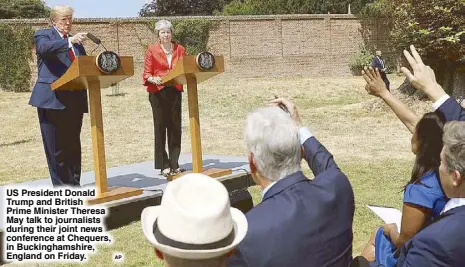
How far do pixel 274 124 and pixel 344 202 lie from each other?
0.45m

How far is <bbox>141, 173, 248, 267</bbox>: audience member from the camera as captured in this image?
1637mm

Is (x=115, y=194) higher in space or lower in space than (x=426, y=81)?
lower

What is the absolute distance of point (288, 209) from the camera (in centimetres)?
242

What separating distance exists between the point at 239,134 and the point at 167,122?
7.26 m

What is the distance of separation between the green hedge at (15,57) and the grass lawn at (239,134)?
911mm

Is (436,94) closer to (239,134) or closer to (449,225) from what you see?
(449,225)

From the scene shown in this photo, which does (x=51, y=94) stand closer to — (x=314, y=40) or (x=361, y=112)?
(x=361, y=112)

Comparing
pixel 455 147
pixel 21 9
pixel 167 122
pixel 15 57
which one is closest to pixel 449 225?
pixel 455 147

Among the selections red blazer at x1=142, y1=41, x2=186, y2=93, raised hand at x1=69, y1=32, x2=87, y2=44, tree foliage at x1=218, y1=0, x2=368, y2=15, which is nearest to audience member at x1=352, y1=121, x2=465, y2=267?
raised hand at x1=69, y1=32, x2=87, y2=44

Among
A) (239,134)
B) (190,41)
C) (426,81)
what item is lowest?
(239,134)

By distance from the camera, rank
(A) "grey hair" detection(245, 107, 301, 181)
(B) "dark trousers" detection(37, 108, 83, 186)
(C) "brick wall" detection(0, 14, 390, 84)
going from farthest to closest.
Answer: (C) "brick wall" detection(0, 14, 390, 84) < (B) "dark trousers" detection(37, 108, 83, 186) < (A) "grey hair" detection(245, 107, 301, 181)

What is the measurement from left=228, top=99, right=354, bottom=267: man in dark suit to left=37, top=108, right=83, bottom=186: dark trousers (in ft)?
12.0

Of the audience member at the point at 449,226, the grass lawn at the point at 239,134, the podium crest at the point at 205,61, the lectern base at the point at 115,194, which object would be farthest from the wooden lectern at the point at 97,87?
the audience member at the point at 449,226

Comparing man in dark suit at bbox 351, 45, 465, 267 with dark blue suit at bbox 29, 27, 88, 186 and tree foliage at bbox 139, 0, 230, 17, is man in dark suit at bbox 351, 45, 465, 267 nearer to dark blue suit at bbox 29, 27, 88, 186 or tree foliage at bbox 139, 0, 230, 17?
dark blue suit at bbox 29, 27, 88, 186
